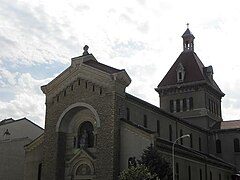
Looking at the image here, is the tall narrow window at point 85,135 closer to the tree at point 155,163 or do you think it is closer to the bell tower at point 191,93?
the tree at point 155,163

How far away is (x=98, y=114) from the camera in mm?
41906

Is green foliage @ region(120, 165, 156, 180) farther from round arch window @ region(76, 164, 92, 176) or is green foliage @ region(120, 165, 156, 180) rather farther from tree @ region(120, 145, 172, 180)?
round arch window @ region(76, 164, 92, 176)

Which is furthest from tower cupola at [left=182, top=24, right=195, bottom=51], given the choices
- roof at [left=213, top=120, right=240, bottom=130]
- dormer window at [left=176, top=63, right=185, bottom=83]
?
roof at [left=213, top=120, right=240, bottom=130]

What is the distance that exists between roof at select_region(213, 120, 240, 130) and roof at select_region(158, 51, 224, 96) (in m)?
6.47

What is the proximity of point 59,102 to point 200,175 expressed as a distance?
65.1 ft

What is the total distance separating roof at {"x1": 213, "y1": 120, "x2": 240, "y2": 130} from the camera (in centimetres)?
6838

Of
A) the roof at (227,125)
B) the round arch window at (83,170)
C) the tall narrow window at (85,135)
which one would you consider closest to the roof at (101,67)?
the tall narrow window at (85,135)

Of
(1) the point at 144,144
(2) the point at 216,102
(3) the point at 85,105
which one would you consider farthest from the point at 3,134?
(2) the point at 216,102

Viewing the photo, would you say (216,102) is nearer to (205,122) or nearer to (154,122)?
(205,122)

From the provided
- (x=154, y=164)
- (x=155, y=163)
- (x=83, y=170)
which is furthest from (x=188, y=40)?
(x=154, y=164)

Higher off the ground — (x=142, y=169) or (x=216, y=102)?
(x=216, y=102)

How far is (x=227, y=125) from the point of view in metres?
69.9

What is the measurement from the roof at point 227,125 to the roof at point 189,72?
6467 mm

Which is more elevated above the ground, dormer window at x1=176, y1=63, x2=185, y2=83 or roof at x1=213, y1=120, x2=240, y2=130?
dormer window at x1=176, y1=63, x2=185, y2=83
